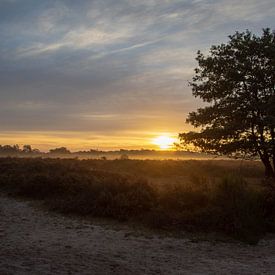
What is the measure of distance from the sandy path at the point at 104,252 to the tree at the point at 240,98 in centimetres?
1139

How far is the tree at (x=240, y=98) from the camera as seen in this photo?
25531mm

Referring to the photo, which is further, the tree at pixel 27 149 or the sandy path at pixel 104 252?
the tree at pixel 27 149

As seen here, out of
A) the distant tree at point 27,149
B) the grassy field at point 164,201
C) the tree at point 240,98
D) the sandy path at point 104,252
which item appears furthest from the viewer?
the distant tree at point 27,149

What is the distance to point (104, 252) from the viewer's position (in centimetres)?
1257

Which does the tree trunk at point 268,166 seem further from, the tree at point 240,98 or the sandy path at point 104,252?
the sandy path at point 104,252

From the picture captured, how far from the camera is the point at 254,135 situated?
26.0 metres

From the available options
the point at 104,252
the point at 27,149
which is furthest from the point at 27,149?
the point at 104,252

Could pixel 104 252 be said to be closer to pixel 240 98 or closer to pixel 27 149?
pixel 240 98

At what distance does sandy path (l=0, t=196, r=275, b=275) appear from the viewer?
1091 centimetres

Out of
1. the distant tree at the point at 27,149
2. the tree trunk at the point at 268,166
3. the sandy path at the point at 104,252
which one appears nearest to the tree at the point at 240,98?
the tree trunk at the point at 268,166

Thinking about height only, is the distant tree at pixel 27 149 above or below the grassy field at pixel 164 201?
above

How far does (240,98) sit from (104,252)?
16.0 m

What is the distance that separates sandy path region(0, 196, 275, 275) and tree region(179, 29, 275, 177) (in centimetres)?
1139

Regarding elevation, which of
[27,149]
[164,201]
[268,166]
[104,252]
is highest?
[27,149]
